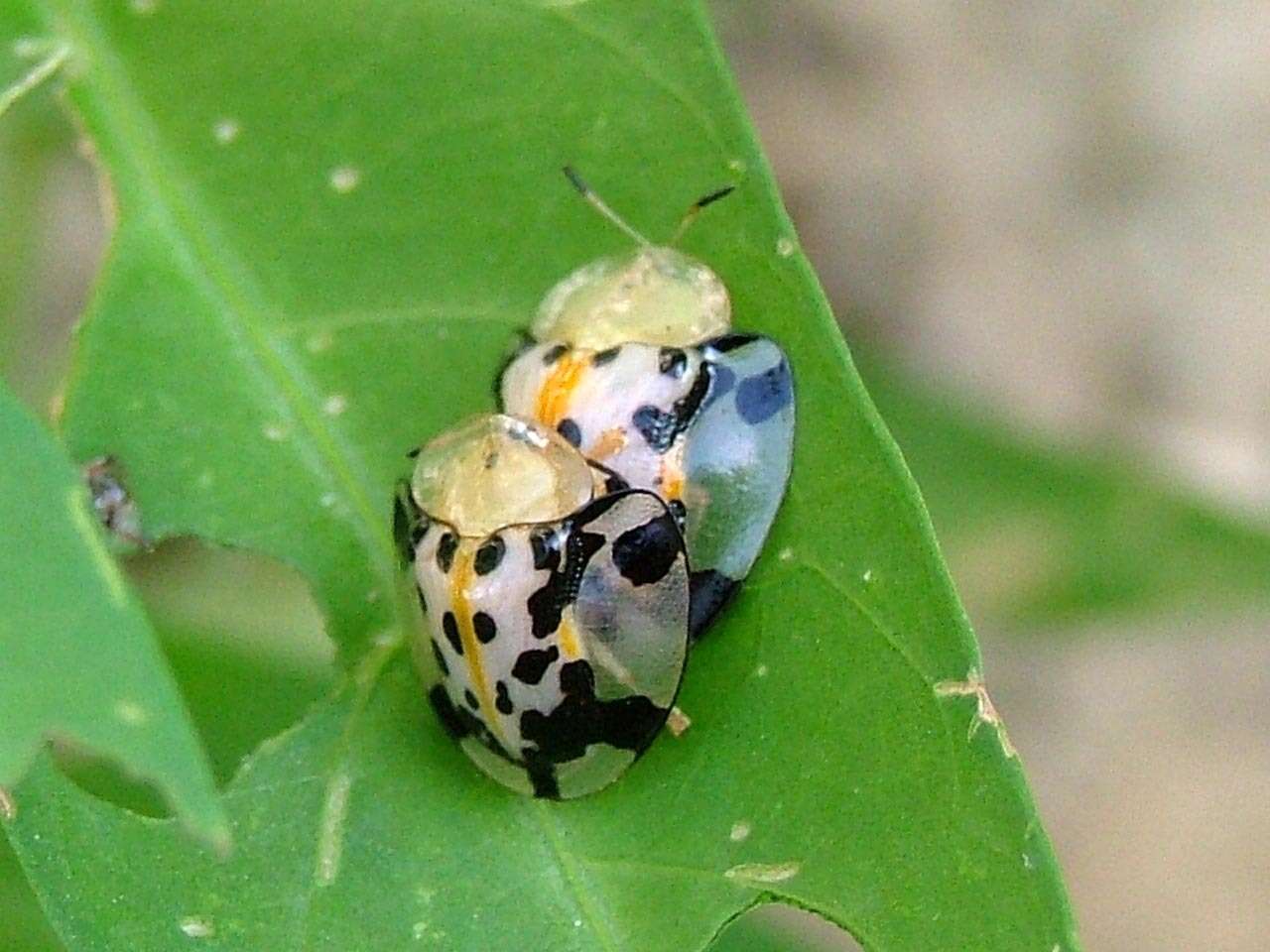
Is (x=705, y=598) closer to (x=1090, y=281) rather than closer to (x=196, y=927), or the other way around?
(x=196, y=927)

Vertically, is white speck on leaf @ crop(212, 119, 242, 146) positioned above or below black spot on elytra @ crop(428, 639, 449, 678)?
above

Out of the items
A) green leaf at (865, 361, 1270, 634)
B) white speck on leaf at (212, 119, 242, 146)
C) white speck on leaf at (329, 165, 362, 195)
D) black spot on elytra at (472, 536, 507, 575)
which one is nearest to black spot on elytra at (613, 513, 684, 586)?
black spot on elytra at (472, 536, 507, 575)

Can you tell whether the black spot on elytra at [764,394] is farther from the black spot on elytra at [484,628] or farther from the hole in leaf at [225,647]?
the hole in leaf at [225,647]

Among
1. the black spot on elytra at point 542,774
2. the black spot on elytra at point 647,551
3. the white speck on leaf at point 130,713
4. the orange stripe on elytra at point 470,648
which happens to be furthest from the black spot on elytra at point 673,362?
the white speck on leaf at point 130,713

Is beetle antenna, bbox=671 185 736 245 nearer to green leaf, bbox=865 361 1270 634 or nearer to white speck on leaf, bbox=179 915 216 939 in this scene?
white speck on leaf, bbox=179 915 216 939

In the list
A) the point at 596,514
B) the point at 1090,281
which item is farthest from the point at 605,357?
the point at 1090,281
